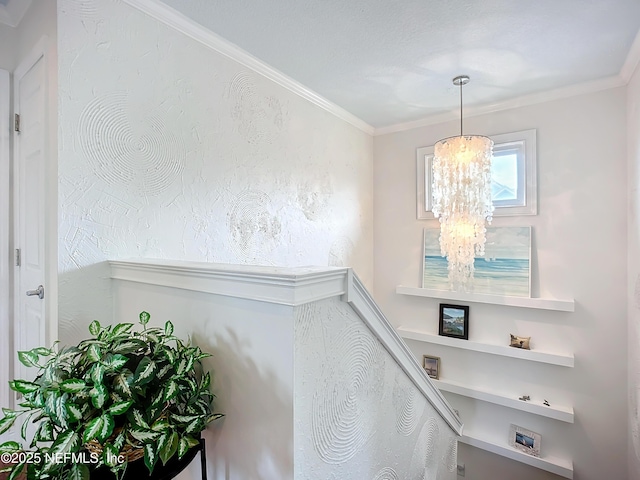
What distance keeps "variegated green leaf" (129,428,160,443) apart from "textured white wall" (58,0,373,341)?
825 millimetres

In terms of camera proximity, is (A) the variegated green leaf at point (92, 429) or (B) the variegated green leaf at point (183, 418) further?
(B) the variegated green leaf at point (183, 418)

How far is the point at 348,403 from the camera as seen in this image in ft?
3.23

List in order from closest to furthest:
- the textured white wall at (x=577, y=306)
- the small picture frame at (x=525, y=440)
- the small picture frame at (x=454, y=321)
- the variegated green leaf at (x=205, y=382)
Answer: the variegated green leaf at (x=205, y=382) → the textured white wall at (x=577, y=306) → the small picture frame at (x=525, y=440) → the small picture frame at (x=454, y=321)

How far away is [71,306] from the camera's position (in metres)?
1.33

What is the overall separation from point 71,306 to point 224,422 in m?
0.88

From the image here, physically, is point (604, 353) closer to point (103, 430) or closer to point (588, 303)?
point (588, 303)

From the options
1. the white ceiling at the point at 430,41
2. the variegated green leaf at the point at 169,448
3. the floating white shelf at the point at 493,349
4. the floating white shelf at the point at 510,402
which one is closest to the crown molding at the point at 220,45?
the white ceiling at the point at 430,41

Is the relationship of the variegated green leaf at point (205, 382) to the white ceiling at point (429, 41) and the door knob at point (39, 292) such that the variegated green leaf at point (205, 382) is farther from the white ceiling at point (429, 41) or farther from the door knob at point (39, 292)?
the white ceiling at point (429, 41)

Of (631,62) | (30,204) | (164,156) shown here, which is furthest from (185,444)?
(631,62)

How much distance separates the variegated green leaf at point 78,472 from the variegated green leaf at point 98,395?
121 millimetres

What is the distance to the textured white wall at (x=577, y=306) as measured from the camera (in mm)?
2248

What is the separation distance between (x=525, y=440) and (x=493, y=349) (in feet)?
2.34

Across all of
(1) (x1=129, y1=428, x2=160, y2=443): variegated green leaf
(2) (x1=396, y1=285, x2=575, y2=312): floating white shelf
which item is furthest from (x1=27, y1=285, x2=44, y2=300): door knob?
(2) (x1=396, y1=285, x2=575, y2=312): floating white shelf

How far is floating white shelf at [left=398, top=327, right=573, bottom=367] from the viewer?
Answer: 7.87 feet
